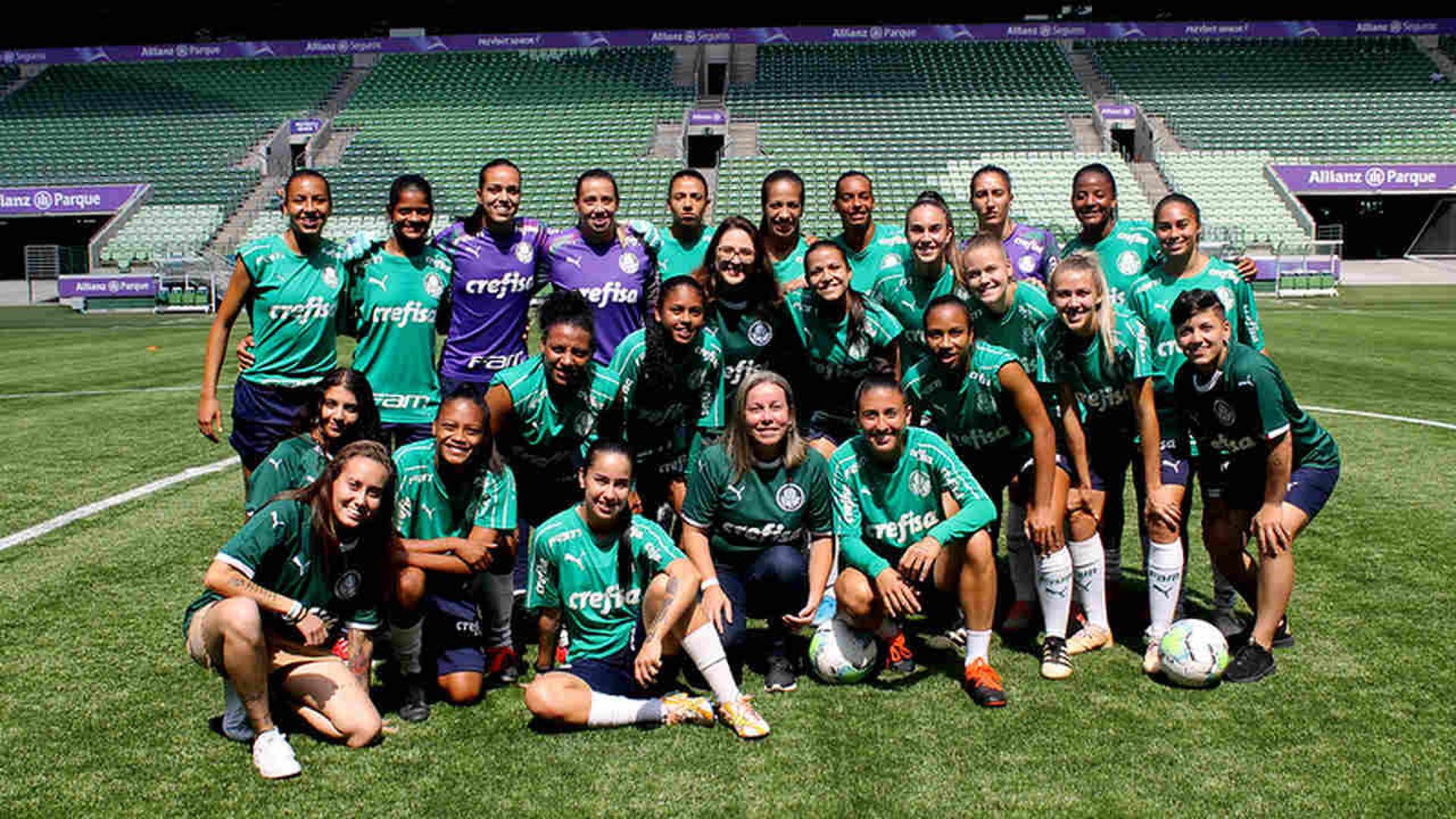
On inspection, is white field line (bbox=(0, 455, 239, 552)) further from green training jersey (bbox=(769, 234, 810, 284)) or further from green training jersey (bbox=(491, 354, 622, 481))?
green training jersey (bbox=(769, 234, 810, 284))

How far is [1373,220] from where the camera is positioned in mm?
34844

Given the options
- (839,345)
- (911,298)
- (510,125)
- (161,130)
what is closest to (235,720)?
(839,345)

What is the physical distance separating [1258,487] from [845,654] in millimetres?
1771

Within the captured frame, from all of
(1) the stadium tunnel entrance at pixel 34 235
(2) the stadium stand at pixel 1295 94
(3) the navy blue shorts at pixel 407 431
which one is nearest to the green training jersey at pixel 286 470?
(3) the navy blue shorts at pixel 407 431

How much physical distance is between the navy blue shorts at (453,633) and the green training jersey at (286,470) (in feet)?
2.12

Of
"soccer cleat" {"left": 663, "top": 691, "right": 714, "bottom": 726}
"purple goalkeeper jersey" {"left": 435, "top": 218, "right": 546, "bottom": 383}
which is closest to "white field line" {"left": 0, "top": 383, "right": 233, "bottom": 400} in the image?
"purple goalkeeper jersey" {"left": 435, "top": 218, "right": 546, "bottom": 383}

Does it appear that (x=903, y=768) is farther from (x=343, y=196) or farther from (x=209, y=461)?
(x=343, y=196)

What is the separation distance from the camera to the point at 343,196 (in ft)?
99.6

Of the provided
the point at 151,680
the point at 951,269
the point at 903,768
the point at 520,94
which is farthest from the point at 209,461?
the point at 520,94

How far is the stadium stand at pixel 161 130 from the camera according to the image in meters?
30.8

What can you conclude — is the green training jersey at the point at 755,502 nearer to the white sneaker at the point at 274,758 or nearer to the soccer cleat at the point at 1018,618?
the soccer cleat at the point at 1018,618

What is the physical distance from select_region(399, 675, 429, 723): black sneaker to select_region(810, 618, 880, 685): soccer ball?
1471 mm

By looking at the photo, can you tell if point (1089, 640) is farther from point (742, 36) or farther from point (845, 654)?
point (742, 36)

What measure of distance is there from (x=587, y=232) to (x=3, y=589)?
3.37 m
